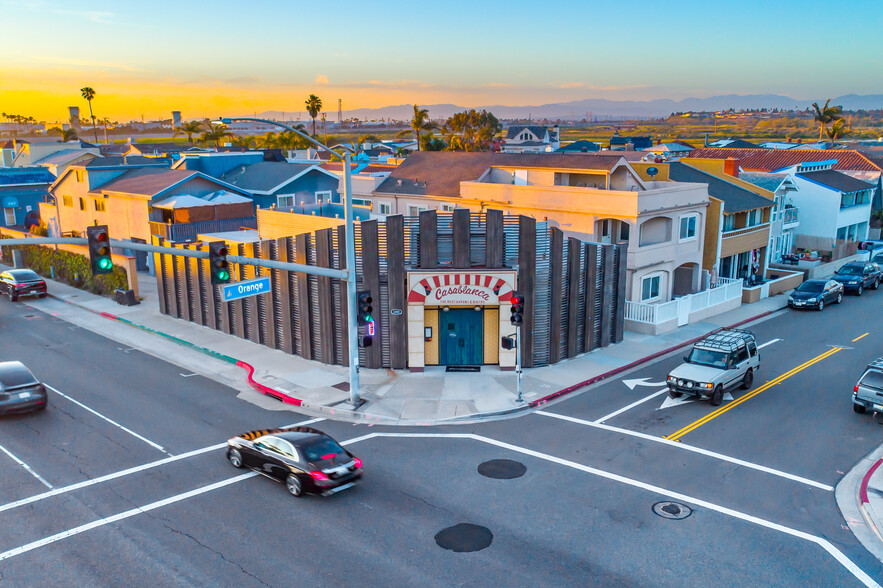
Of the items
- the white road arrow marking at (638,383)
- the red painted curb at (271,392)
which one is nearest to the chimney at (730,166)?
the white road arrow marking at (638,383)

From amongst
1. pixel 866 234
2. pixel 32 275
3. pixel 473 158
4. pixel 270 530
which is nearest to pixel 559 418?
pixel 270 530

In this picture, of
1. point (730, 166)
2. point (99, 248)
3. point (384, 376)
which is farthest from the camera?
point (730, 166)

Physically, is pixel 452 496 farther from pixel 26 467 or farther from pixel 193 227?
pixel 193 227

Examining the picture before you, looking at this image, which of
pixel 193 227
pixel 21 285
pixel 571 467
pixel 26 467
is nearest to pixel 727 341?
pixel 571 467

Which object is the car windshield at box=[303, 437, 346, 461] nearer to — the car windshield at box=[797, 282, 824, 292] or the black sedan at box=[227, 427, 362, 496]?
the black sedan at box=[227, 427, 362, 496]

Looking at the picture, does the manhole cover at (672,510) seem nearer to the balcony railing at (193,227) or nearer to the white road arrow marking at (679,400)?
the white road arrow marking at (679,400)
